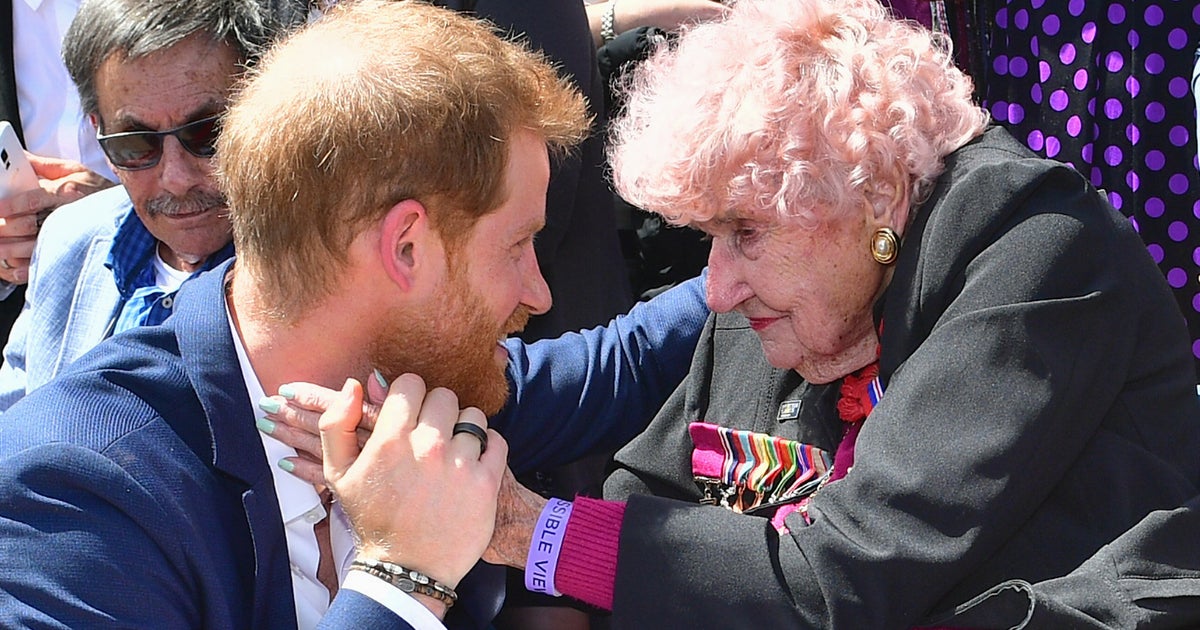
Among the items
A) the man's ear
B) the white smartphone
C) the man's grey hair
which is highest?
the man's ear

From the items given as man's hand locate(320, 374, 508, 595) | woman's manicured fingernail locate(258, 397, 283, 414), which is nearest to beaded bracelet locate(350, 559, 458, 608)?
man's hand locate(320, 374, 508, 595)

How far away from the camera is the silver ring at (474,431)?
2035 mm

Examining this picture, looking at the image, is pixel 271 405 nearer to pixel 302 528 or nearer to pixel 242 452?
pixel 242 452

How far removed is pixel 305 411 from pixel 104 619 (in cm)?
42

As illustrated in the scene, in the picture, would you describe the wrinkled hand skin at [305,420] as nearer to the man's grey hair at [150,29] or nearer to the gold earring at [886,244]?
the gold earring at [886,244]

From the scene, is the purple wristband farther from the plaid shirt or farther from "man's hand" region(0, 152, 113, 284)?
"man's hand" region(0, 152, 113, 284)

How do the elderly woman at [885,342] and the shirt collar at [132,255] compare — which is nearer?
the elderly woman at [885,342]

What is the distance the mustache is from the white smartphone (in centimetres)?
77

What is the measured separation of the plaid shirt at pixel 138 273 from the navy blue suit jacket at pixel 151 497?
825 millimetres

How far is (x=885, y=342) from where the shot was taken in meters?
2.10

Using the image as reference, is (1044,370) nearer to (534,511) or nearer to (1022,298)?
(1022,298)

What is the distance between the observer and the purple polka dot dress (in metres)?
3.09

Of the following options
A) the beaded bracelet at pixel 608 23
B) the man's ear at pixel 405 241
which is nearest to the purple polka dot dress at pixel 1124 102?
the beaded bracelet at pixel 608 23

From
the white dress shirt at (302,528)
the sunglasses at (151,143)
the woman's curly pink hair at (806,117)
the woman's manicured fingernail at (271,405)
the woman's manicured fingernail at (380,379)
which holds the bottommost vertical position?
the white dress shirt at (302,528)
